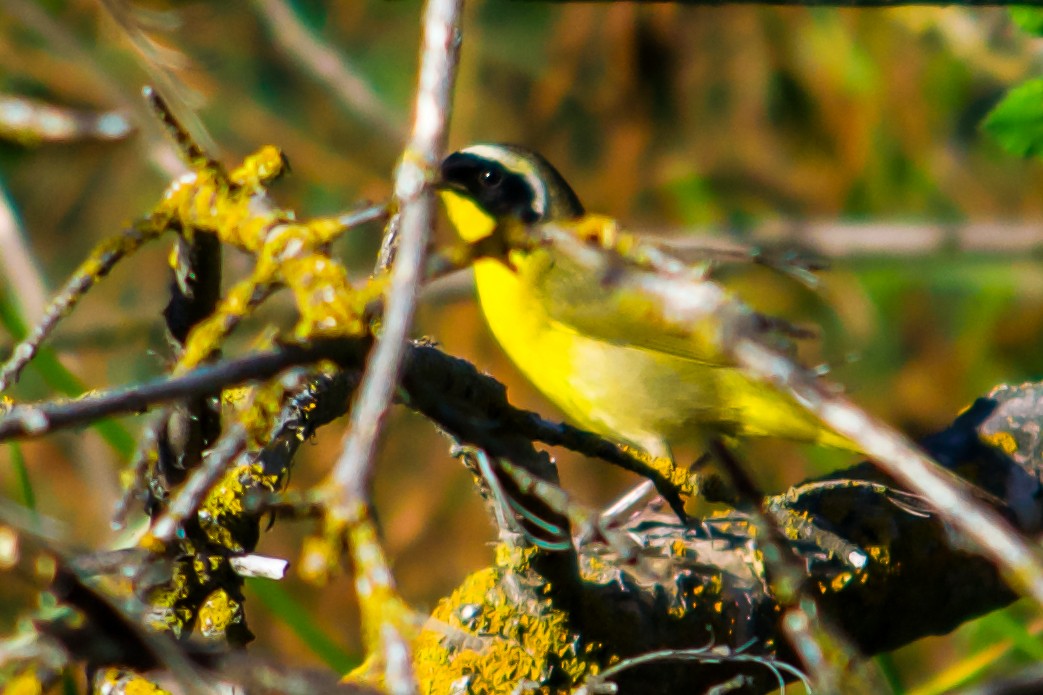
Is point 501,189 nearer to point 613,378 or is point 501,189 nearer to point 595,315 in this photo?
point 595,315

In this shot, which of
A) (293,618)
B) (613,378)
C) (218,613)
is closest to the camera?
(218,613)

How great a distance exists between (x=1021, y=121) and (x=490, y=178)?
102 cm

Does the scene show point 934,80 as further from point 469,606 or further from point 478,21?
point 469,606

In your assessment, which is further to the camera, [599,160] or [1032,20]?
[599,160]

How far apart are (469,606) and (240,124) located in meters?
3.09

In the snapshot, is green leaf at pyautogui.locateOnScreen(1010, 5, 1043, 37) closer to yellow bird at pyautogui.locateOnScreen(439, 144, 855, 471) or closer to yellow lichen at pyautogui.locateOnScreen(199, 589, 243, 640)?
yellow bird at pyautogui.locateOnScreen(439, 144, 855, 471)

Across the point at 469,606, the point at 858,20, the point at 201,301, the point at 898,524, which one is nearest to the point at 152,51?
the point at 201,301

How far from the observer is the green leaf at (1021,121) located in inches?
61.7

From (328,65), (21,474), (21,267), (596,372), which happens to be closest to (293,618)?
(21,474)

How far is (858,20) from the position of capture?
13.9 feet

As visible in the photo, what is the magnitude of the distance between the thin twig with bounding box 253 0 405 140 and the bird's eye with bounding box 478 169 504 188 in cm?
175

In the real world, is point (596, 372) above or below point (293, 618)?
above

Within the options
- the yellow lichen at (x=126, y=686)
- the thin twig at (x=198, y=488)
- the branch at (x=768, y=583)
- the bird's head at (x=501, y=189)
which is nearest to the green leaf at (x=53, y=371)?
the yellow lichen at (x=126, y=686)

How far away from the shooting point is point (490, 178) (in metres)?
2.24
